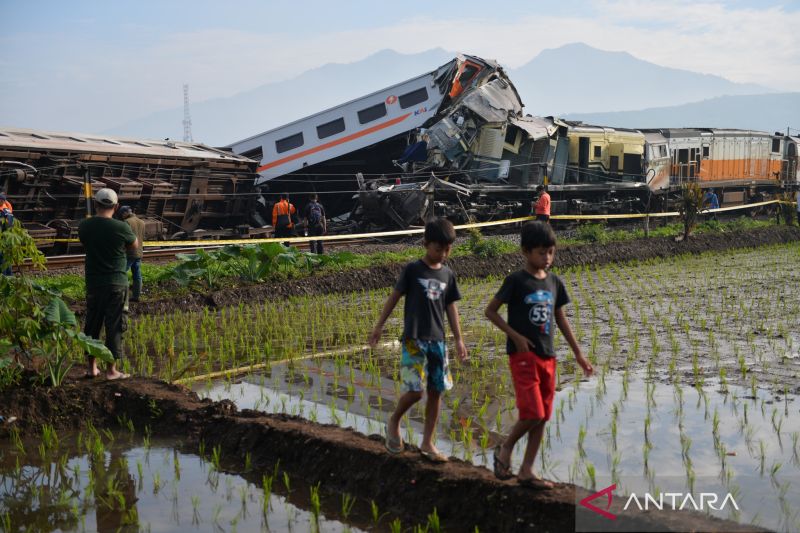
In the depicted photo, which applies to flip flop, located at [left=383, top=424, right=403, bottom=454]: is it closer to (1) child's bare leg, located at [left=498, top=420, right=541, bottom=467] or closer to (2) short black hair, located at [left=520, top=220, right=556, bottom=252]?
(1) child's bare leg, located at [left=498, top=420, right=541, bottom=467]

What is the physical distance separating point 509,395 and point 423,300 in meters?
2.44

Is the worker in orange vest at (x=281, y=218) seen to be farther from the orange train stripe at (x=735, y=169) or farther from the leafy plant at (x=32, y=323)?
the orange train stripe at (x=735, y=169)

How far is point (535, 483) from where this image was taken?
484 centimetres

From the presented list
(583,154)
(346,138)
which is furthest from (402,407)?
(583,154)

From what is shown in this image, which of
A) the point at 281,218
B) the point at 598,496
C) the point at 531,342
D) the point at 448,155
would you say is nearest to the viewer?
the point at 598,496

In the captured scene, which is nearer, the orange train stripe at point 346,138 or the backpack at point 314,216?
the backpack at point 314,216

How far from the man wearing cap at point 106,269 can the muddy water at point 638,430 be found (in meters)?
1.01

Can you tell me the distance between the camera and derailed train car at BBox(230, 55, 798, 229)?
26000mm

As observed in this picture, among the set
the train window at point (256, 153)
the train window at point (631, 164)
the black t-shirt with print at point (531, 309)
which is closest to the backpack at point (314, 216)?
the train window at point (256, 153)

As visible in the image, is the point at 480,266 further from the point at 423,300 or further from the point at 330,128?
the point at 423,300

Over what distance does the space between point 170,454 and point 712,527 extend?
3.85m

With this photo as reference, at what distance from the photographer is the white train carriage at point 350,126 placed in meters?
27.3

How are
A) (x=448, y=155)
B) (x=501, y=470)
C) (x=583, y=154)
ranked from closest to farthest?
1. (x=501, y=470)
2. (x=448, y=155)
3. (x=583, y=154)

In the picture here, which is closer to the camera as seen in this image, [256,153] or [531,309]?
[531,309]
